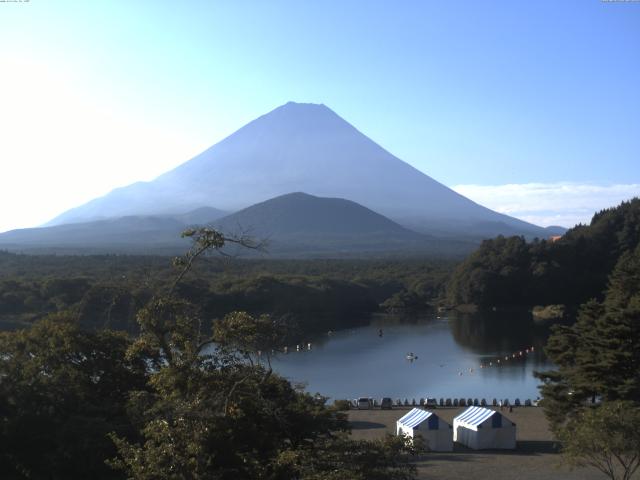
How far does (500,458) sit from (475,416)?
91 cm

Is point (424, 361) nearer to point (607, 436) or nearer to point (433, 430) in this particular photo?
point (433, 430)

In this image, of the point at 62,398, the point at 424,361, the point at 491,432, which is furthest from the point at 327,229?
the point at 62,398

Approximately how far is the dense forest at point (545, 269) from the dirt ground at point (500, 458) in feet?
57.1

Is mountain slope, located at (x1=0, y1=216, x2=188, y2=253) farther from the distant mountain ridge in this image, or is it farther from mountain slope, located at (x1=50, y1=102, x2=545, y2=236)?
mountain slope, located at (x1=50, y1=102, x2=545, y2=236)

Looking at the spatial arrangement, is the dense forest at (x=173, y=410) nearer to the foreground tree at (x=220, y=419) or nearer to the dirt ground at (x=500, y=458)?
the foreground tree at (x=220, y=419)

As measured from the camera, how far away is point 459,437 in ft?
32.7

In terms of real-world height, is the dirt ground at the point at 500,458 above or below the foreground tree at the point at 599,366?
below

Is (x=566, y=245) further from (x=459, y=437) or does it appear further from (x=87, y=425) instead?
(x=87, y=425)

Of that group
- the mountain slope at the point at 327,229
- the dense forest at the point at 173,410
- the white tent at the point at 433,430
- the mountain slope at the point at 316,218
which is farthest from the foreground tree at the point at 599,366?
the mountain slope at the point at 316,218

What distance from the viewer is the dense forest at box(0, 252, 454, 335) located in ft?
65.2

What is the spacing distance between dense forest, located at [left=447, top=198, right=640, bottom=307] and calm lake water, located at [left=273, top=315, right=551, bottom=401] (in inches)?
169

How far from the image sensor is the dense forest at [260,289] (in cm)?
1986

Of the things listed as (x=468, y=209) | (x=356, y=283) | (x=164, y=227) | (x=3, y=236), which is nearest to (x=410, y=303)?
(x=356, y=283)

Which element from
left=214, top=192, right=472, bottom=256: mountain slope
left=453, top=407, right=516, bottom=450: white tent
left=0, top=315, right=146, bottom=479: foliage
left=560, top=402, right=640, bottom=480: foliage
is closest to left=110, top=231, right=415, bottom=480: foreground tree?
left=0, top=315, right=146, bottom=479: foliage
